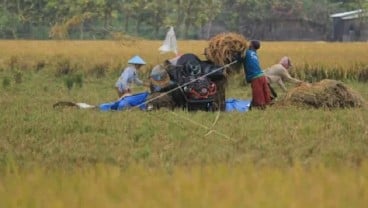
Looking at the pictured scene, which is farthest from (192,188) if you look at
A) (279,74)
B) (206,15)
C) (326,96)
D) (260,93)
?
(206,15)

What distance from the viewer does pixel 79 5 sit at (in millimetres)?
12781

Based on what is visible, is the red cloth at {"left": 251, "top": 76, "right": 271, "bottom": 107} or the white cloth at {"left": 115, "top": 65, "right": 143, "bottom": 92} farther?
the white cloth at {"left": 115, "top": 65, "right": 143, "bottom": 92}

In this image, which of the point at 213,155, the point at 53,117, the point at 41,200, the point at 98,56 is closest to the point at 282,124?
the point at 213,155

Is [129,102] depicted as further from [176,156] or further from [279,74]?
[176,156]

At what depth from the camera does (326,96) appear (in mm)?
10180

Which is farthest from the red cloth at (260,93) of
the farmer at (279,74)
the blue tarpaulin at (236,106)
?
the farmer at (279,74)

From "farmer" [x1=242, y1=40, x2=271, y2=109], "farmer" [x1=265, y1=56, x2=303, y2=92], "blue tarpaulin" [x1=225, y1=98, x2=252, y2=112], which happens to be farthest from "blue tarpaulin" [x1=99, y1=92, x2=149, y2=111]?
"farmer" [x1=265, y1=56, x2=303, y2=92]

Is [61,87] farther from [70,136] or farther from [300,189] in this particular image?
Result: [300,189]

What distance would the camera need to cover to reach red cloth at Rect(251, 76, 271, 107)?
10812 millimetres

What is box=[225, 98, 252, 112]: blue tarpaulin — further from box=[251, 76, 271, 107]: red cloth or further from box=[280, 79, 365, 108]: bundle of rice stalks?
box=[280, 79, 365, 108]: bundle of rice stalks

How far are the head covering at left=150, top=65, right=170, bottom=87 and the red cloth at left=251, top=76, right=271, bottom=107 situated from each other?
4.23 feet

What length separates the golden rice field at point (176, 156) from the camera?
4.09 meters

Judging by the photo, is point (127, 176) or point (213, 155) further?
point (213, 155)

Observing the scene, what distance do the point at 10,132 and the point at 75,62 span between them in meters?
12.0
